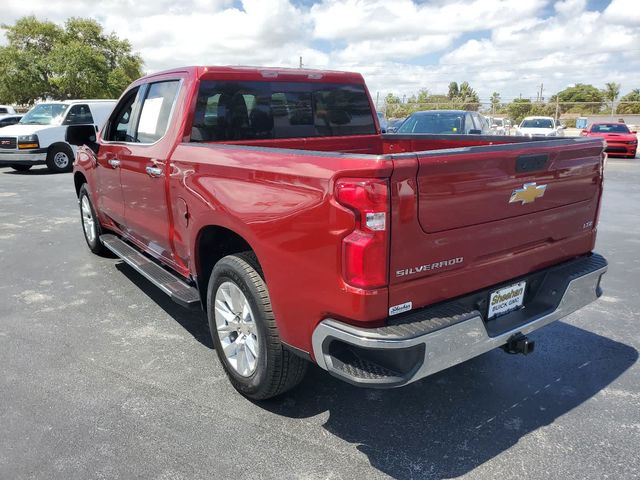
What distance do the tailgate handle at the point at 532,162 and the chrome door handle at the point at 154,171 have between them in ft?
7.88

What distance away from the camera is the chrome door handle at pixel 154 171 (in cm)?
376

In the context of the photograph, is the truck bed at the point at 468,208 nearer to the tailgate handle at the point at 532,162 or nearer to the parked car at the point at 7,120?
the tailgate handle at the point at 532,162

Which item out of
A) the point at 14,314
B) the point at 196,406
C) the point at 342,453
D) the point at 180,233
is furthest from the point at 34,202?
the point at 342,453

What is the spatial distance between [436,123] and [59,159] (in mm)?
10241

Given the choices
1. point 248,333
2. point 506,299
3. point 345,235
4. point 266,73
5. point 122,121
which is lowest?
point 248,333

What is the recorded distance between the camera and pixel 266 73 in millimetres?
4016

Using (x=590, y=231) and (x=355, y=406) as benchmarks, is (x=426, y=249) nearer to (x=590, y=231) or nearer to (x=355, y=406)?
(x=355, y=406)

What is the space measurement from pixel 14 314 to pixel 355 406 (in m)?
3.24

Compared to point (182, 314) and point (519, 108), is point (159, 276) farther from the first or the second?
point (519, 108)

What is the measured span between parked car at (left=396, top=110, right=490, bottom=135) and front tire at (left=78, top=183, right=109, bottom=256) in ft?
27.7

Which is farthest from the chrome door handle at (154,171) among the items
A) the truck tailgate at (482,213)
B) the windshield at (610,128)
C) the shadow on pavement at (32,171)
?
the windshield at (610,128)

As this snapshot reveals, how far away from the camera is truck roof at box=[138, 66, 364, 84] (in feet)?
12.3

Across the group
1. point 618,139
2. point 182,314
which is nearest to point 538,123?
point 618,139

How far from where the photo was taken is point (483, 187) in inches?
98.6
